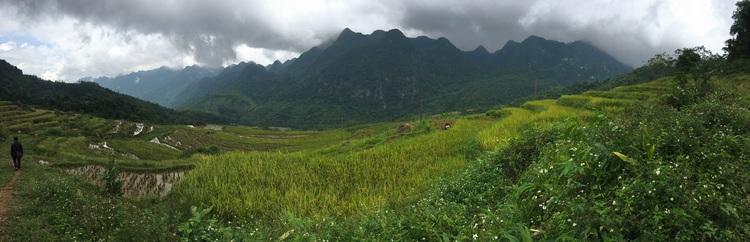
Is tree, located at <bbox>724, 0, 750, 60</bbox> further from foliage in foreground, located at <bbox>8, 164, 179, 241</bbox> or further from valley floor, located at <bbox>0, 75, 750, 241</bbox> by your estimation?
foliage in foreground, located at <bbox>8, 164, 179, 241</bbox>

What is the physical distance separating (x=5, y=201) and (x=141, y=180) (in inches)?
329

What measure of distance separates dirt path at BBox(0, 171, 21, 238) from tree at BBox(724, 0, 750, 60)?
220ft

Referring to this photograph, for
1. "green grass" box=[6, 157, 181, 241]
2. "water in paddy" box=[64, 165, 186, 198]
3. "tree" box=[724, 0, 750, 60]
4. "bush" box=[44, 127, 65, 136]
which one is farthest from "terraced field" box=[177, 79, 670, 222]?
"tree" box=[724, 0, 750, 60]

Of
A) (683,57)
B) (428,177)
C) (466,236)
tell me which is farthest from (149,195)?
(683,57)

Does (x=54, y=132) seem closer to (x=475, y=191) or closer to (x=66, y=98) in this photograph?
(x=475, y=191)

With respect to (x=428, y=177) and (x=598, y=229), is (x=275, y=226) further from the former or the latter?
(x=598, y=229)

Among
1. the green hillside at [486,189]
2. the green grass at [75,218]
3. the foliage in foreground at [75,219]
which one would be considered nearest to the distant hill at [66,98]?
the foliage in foreground at [75,219]

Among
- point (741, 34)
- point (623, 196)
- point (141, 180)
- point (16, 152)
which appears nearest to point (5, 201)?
point (16, 152)

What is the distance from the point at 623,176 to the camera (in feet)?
17.5

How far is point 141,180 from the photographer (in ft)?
70.1

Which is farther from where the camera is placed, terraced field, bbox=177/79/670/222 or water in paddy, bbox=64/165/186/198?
water in paddy, bbox=64/165/186/198

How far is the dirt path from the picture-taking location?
1018 centimetres

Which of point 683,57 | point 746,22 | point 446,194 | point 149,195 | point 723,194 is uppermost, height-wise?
point 746,22

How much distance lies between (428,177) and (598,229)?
820 cm
